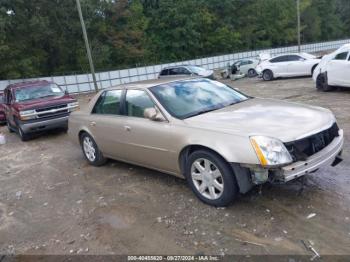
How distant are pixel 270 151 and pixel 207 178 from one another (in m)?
0.86

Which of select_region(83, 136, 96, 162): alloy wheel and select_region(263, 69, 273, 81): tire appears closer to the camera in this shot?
select_region(83, 136, 96, 162): alloy wheel

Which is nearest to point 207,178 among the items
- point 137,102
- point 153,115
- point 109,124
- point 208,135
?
point 208,135

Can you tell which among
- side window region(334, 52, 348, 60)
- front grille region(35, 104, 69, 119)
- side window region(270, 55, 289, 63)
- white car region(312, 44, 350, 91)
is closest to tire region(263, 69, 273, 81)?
side window region(270, 55, 289, 63)

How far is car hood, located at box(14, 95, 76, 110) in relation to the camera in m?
8.95

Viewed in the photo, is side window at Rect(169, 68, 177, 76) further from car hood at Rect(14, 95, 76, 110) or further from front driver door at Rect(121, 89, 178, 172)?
front driver door at Rect(121, 89, 178, 172)

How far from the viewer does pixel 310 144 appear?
12.0ft

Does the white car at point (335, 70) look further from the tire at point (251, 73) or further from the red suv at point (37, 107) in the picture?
the tire at point (251, 73)

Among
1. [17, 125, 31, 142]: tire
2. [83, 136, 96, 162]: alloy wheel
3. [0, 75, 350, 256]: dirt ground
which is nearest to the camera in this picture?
[0, 75, 350, 256]: dirt ground

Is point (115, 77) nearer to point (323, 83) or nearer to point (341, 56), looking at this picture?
point (323, 83)

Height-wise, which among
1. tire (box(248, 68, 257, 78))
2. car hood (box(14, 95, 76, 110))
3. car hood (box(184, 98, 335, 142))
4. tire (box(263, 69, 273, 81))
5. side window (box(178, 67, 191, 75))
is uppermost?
car hood (box(184, 98, 335, 142))

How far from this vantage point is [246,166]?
3455 mm

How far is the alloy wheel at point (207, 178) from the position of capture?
380 centimetres

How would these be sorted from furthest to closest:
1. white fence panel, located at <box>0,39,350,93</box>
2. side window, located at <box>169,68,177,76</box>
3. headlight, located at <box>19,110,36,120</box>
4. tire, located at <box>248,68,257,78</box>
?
1. white fence panel, located at <box>0,39,350,93</box>
2. tire, located at <box>248,68,257,78</box>
3. side window, located at <box>169,68,177,76</box>
4. headlight, located at <box>19,110,36,120</box>

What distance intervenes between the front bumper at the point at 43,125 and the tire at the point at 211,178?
243 inches
